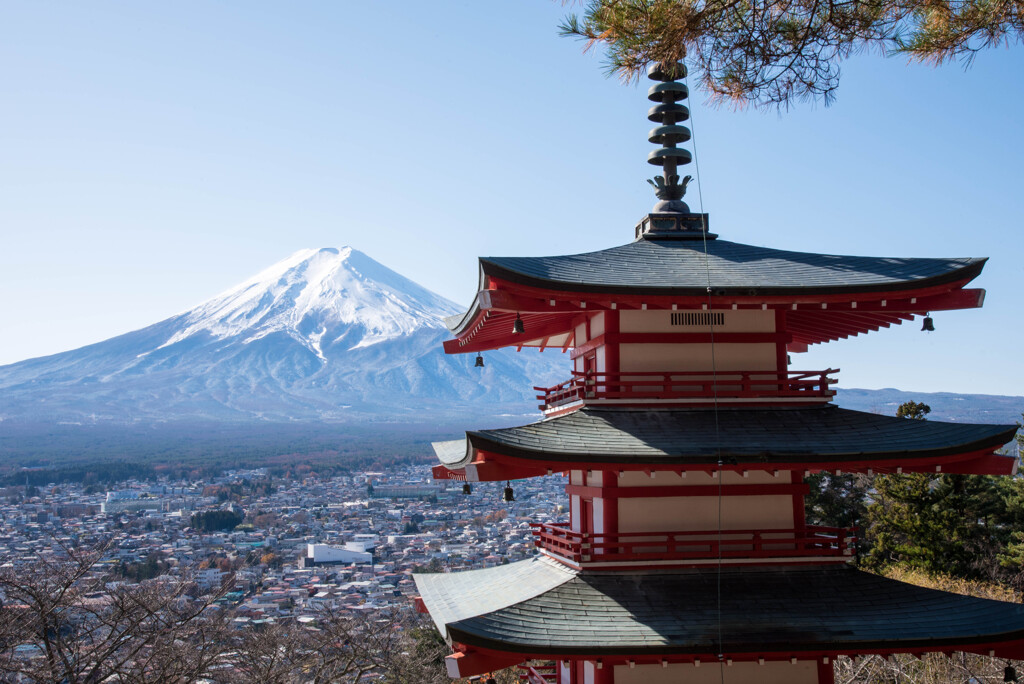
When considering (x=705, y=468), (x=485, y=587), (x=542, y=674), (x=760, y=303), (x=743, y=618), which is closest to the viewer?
(x=743, y=618)

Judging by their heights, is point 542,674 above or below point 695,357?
below

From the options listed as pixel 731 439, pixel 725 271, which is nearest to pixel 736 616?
pixel 731 439

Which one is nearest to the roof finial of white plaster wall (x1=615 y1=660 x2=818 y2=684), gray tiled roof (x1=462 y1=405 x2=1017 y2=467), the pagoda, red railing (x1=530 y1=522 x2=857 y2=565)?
the pagoda

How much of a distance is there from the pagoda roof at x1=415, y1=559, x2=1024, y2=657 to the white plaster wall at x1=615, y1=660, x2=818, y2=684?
31.0 inches

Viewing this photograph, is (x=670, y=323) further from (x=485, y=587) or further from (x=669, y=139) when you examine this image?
(x=485, y=587)

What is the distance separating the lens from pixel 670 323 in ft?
Answer: 38.5

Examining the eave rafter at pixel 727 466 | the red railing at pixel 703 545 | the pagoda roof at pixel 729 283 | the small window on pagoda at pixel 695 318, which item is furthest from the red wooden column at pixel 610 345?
the red railing at pixel 703 545

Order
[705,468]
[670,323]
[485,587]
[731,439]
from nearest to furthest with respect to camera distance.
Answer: [705,468] → [731,439] → [670,323] → [485,587]

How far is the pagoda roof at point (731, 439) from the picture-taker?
10.1 meters

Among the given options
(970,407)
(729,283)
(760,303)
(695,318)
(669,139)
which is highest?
Answer: (669,139)

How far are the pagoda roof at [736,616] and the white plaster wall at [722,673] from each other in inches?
31.0

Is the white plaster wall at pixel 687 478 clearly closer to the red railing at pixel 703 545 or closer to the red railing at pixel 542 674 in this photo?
the red railing at pixel 703 545

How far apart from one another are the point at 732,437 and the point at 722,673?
108 inches

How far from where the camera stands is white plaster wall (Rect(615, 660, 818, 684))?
10523 millimetres
